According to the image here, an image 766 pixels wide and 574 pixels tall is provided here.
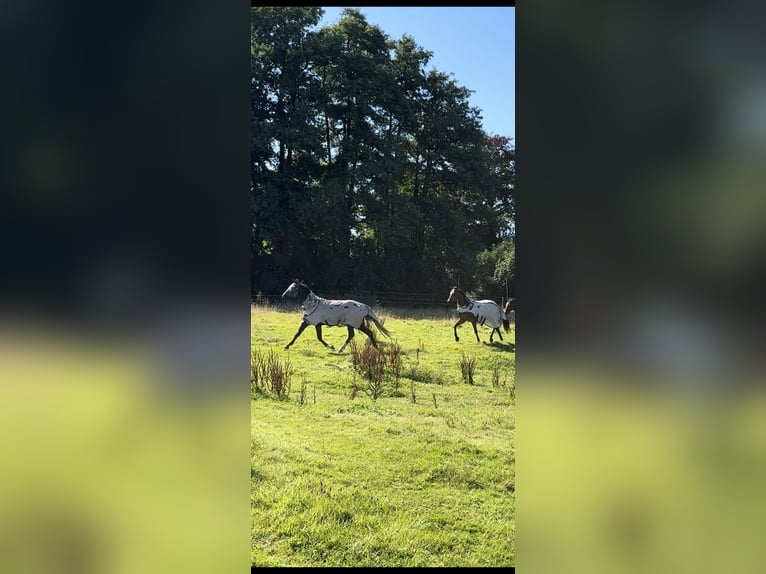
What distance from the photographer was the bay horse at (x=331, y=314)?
527 centimetres

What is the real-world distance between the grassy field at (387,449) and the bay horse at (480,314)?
0.12m

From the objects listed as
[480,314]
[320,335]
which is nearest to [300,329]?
[320,335]

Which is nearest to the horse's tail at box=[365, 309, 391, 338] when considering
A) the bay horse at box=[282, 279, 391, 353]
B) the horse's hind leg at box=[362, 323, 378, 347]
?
the bay horse at box=[282, 279, 391, 353]

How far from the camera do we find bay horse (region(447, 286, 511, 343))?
5.43m

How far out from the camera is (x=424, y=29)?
7363 mm

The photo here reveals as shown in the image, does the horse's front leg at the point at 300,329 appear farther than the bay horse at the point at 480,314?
No

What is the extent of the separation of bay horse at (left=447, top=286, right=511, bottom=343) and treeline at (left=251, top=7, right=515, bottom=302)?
1179mm
